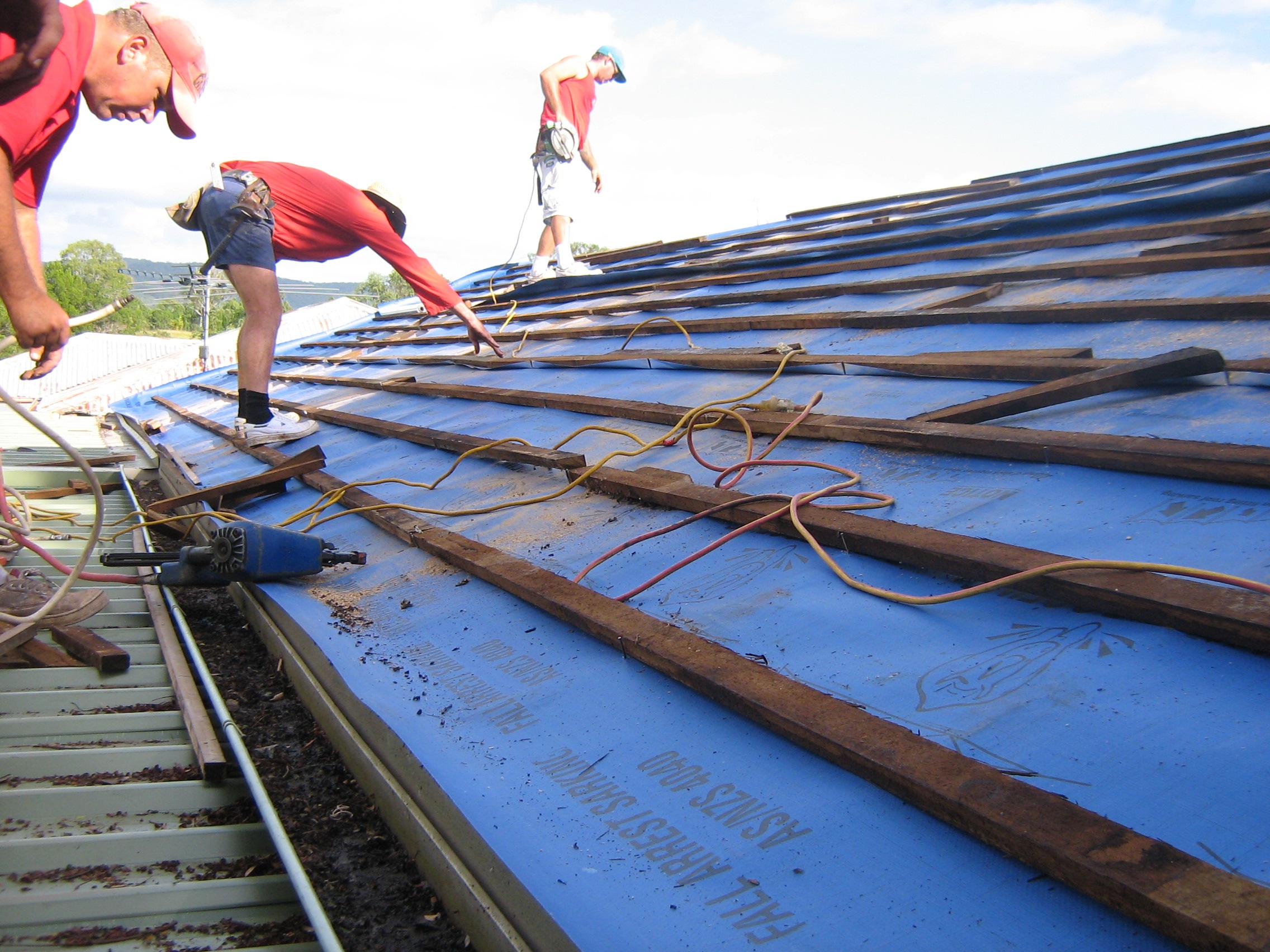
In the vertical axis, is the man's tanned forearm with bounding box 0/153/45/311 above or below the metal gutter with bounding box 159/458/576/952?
above

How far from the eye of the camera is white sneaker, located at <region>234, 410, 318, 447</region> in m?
4.20

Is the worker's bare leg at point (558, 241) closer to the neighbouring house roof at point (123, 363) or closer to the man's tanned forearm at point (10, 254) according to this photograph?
the man's tanned forearm at point (10, 254)

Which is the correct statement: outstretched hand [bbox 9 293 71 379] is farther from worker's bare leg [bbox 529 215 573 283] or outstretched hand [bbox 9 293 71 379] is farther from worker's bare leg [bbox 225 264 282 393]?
worker's bare leg [bbox 529 215 573 283]

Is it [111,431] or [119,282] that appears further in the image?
[119,282]

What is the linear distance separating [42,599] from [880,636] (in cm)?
221

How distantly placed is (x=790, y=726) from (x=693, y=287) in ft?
14.0

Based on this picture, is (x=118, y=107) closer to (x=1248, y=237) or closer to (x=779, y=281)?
(x=779, y=281)

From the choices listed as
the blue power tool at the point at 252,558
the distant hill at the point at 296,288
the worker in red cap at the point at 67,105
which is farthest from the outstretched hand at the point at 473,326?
the distant hill at the point at 296,288

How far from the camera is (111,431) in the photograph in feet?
24.1

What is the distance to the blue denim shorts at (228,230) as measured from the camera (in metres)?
3.70

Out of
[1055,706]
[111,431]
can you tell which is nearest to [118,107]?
[1055,706]

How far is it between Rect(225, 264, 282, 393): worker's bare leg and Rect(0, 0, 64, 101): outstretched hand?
7.54ft

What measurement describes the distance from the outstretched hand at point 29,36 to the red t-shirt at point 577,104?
5614 millimetres

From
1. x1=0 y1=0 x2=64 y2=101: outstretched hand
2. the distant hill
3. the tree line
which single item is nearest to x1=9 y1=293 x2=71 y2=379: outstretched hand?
x1=0 y1=0 x2=64 y2=101: outstretched hand
